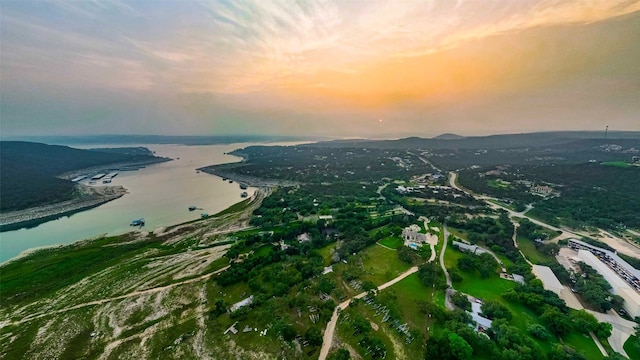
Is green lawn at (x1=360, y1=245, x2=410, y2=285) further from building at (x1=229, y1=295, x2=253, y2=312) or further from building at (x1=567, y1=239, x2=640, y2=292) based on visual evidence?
building at (x1=567, y1=239, x2=640, y2=292)

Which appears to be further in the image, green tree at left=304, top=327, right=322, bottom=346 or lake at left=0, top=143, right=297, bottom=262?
lake at left=0, top=143, right=297, bottom=262

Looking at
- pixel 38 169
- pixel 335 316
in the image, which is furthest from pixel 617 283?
pixel 38 169

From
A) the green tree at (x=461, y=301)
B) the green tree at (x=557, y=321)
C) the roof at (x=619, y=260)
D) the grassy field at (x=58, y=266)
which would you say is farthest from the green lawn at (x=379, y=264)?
the grassy field at (x=58, y=266)

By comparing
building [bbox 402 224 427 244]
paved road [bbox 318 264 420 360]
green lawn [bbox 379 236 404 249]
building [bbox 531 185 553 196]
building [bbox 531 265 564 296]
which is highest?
building [bbox 531 185 553 196]

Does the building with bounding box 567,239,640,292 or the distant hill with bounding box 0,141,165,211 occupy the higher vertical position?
the distant hill with bounding box 0,141,165,211

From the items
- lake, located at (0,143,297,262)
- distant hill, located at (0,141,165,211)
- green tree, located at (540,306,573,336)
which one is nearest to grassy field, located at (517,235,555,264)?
green tree, located at (540,306,573,336)

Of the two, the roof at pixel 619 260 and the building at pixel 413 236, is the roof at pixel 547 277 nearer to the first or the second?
the roof at pixel 619 260

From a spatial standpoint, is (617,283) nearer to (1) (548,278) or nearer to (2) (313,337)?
(1) (548,278)
